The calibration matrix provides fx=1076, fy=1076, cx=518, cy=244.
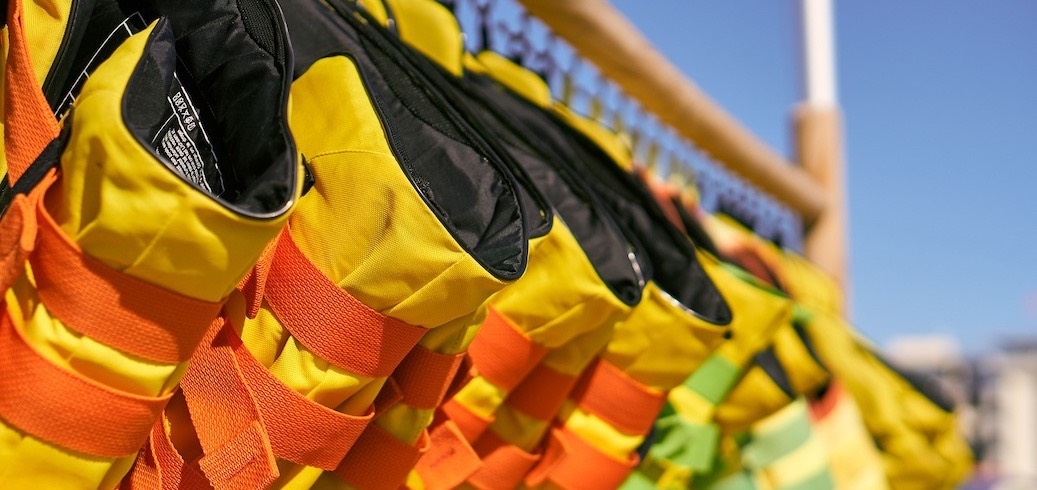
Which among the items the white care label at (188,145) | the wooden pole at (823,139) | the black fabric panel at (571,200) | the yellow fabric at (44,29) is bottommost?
the yellow fabric at (44,29)

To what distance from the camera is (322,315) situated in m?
0.55

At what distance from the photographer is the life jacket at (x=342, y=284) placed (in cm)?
54

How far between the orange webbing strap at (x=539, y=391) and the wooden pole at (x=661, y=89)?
18.1 inches

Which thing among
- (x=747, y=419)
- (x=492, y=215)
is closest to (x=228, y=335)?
(x=492, y=215)

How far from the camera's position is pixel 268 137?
1.70 feet

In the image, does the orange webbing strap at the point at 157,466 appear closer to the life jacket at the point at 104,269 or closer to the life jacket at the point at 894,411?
the life jacket at the point at 104,269

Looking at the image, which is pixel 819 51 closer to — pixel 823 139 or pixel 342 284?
pixel 823 139

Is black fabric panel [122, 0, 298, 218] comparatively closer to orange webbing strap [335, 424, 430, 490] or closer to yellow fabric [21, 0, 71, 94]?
yellow fabric [21, 0, 71, 94]

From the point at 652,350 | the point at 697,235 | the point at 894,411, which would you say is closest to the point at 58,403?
the point at 652,350

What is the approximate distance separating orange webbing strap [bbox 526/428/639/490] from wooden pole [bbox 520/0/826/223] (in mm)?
481

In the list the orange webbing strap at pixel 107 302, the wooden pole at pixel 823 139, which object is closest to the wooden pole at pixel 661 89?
the wooden pole at pixel 823 139

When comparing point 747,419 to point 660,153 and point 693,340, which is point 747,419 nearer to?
point 693,340

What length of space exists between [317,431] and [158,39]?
0.71 feet

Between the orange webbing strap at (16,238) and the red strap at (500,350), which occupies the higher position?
the red strap at (500,350)
